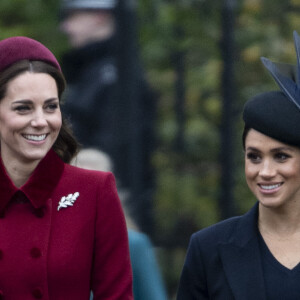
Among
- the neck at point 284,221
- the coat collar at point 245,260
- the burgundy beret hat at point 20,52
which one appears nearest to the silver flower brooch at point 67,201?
the burgundy beret hat at point 20,52

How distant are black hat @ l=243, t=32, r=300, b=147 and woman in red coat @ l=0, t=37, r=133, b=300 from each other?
0.60 m

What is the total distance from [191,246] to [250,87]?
11.7ft

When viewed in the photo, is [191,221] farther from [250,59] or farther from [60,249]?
[60,249]

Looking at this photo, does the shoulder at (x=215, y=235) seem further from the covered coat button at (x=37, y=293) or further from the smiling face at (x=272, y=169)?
the covered coat button at (x=37, y=293)

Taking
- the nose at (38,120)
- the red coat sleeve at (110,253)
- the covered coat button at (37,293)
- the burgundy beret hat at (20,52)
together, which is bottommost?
the covered coat button at (37,293)

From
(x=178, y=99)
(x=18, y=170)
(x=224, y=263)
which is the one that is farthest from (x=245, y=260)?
(x=178, y=99)

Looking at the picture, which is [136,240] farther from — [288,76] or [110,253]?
[288,76]

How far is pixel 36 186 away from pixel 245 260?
0.84 metres

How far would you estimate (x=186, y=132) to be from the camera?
8.56 meters

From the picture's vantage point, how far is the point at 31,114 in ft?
15.3

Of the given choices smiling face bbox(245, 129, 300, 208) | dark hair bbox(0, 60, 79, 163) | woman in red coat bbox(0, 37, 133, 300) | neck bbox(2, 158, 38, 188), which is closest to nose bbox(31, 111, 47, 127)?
woman in red coat bbox(0, 37, 133, 300)

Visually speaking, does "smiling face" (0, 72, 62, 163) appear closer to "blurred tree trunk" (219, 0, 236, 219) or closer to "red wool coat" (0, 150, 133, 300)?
"red wool coat" (0, 150, 133, 300)

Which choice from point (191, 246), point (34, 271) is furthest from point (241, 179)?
point (34, 271)

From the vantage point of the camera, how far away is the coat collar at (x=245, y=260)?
486cm
